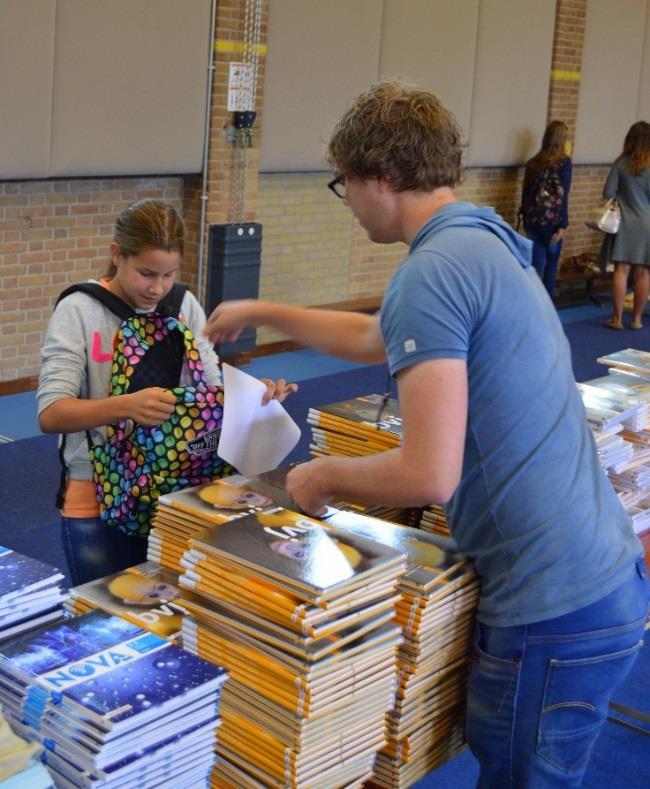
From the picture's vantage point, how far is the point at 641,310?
35.2 ft

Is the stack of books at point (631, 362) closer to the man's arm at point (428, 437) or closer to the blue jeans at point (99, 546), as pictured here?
the blue jeans at point (99, 546)

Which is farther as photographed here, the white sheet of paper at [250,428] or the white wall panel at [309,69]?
the white wall panel at [309,69]

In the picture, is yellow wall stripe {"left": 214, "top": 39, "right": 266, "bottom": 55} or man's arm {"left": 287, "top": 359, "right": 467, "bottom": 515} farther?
yellow wall stripe {"left": 214, "top": 39, "right": 266, "bottom": 55}

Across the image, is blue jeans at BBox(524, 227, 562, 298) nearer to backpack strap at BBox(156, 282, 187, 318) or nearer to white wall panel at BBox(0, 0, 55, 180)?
white wall panel at BBox(0, 0, 55, 180)

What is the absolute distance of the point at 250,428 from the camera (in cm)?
250

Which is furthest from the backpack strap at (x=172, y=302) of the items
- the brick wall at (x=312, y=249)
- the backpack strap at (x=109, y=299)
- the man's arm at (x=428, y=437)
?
the brick wall at (x=312, y=249)

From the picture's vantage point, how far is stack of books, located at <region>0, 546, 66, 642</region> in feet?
5.66

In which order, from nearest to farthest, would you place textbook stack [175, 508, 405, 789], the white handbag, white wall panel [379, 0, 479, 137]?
textbook stack [175, 508, 405, 789], white wall panel [379, 0, 479, 137], the white handbag

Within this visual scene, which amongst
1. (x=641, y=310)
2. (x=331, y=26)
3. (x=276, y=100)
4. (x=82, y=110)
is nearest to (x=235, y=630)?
(x=82, y=110)

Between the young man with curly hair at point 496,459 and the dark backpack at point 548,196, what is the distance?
346 inches

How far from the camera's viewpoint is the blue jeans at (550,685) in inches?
75.0

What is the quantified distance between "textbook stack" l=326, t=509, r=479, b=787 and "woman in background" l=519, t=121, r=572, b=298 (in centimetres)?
875

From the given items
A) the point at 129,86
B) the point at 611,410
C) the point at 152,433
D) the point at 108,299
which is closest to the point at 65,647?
the point at 152,433

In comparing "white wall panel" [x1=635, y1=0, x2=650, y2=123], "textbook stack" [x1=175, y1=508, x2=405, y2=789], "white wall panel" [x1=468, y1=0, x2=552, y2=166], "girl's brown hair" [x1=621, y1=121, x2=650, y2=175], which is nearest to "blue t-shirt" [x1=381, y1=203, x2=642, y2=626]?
"textbook stack" [x1=175, y1=508, x2=405, y2=789]
